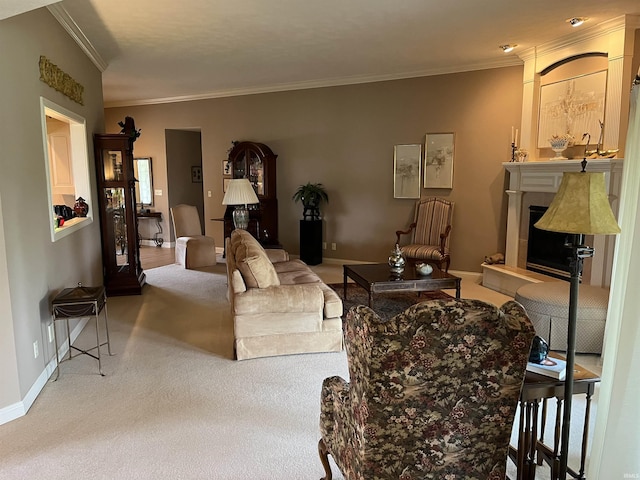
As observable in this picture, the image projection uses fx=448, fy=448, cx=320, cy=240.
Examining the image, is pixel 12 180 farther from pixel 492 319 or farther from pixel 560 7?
pixel 560 7

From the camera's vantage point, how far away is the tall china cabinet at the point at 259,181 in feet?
24.1

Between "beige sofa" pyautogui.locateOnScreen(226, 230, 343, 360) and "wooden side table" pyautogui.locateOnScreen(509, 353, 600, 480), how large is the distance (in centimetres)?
179

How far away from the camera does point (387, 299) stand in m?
5.26

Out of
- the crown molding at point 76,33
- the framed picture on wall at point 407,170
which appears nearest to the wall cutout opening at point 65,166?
the crown molding at point 76,33

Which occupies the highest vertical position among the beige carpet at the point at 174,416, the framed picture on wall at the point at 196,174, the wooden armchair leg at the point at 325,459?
the framed picture on wall at the point at 196,174

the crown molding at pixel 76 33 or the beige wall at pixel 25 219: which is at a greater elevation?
the crown molding at pixel 76 33

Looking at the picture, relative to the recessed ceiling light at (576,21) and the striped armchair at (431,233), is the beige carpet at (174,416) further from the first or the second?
the recessed ceiling light at (576,21)

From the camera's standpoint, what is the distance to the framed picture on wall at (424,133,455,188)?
634 cm

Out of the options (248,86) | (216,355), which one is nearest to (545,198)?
(216,355)

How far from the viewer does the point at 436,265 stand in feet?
19.6

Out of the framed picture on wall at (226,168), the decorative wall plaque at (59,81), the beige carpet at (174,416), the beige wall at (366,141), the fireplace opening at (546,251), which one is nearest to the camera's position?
the beige carpet at (174,416)

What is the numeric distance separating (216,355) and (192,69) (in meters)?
4.14

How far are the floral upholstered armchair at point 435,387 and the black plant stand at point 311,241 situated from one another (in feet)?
18.1

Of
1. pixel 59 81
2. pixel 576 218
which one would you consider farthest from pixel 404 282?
pixel 59 81
